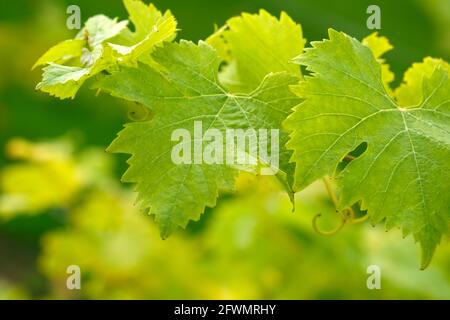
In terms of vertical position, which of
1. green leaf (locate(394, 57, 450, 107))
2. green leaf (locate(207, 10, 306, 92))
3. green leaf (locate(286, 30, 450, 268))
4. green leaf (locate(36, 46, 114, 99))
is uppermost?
green leaf (locate(207, 10, 306, 92))

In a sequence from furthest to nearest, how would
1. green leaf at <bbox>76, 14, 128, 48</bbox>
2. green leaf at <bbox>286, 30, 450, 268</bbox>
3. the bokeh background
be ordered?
the bokeh background
green leaf at <bbox>76, 14, 128, 48</bbox>
green leaf at <bbox>286, 30, 450, 268</bbox>

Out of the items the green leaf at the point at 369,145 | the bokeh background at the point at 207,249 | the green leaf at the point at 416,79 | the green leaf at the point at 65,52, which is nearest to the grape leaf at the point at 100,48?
the green leaf at the point at 65,52

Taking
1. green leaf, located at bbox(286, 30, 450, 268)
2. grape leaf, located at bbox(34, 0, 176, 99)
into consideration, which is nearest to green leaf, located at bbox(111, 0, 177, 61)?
grape leaf, located at bbox(34, 0, 176, 99)

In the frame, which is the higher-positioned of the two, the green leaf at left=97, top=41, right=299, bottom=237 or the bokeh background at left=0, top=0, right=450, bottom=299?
the bokeh background at left=0, top=0, right=450, bottom=299

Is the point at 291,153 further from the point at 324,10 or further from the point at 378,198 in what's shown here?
the point at 324,10

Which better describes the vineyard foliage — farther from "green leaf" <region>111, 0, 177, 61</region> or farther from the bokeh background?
the bokeh background

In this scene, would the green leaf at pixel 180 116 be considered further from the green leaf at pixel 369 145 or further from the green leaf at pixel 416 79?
the green leaf at pixel 416 79
